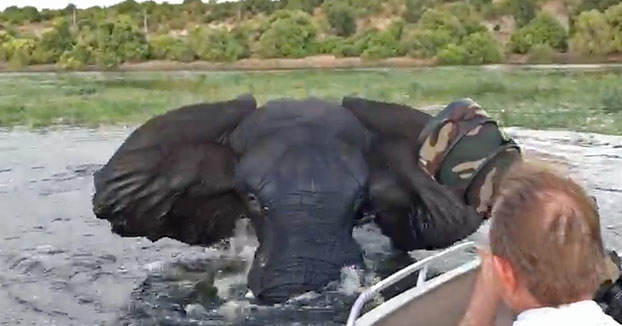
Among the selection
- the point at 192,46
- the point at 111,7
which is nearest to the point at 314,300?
the point at 192,46

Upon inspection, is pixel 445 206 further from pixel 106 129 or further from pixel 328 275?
pixel 106 129

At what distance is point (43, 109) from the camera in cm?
1741

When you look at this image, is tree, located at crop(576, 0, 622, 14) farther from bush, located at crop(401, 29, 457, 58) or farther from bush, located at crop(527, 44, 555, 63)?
bush, located at crop(401, 29, 457, 58)

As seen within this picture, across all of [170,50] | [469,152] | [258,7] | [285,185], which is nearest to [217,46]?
[170,50]

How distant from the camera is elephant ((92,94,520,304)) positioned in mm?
5062

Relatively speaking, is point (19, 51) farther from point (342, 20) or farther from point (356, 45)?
point (342, 20)

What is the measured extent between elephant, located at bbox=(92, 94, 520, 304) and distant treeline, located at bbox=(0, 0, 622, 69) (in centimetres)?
2620

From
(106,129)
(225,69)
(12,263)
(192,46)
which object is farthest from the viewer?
(192,46)

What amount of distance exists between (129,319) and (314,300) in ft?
2.91

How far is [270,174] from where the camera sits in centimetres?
532

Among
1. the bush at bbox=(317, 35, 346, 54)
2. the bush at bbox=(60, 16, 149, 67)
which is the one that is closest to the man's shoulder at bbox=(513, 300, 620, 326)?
the bush at bbox=(317, 35, 346, 54)

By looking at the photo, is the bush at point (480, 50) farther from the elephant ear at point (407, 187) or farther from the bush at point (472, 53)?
the elephant ear at point (407, 187)

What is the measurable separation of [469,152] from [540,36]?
101 feet

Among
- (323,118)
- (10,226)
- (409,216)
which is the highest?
(323,118)
